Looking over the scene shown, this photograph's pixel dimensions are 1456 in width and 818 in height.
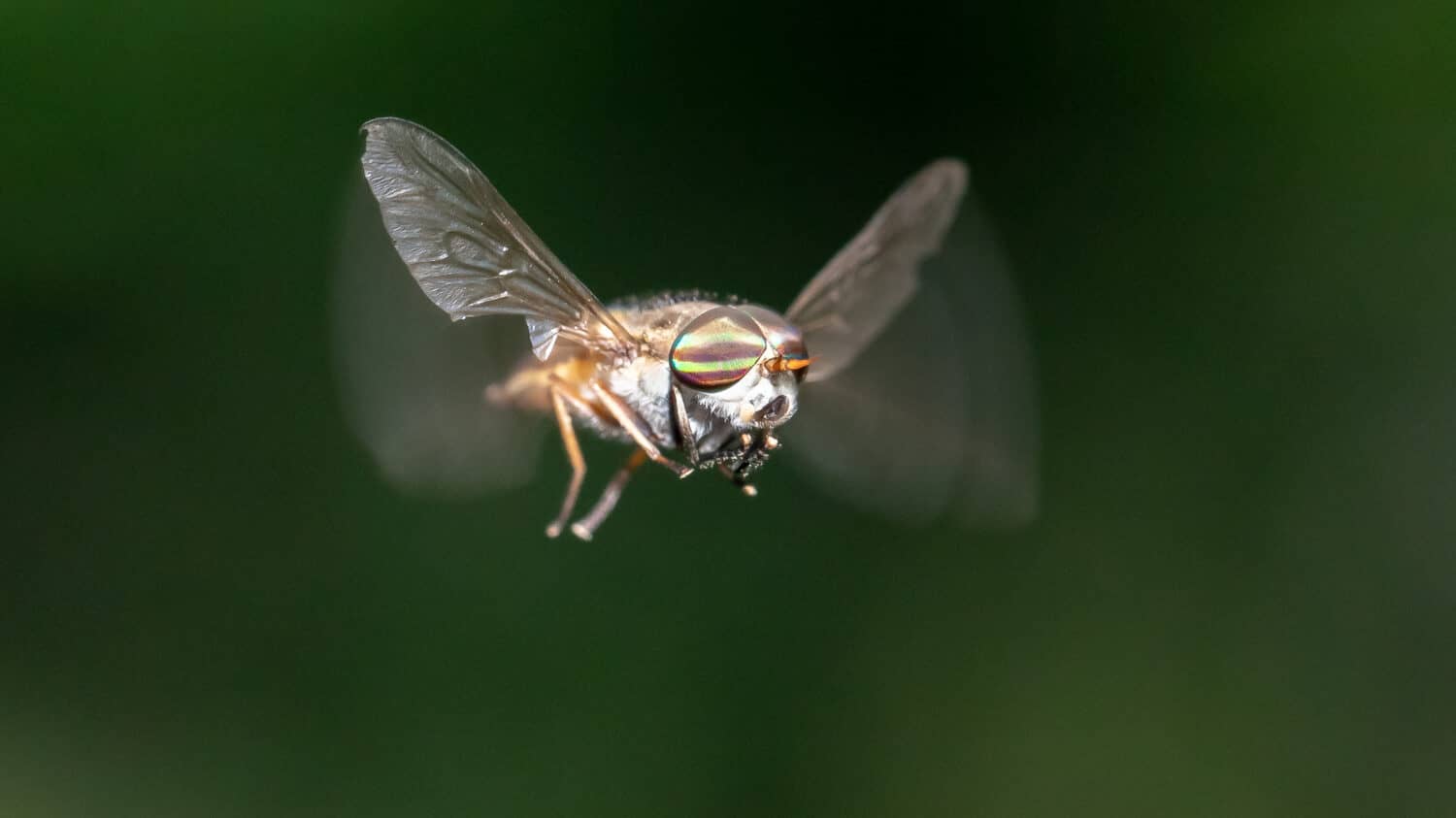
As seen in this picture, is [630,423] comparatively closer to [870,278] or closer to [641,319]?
[641,319]

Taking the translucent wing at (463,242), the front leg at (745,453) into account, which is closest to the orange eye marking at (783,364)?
the front leg at (745,453)

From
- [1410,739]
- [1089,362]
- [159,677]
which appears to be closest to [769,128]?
[1089,362]

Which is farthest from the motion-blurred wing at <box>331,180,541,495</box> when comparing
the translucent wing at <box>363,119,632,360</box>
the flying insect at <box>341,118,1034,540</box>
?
the translucent wing at <box>363,119,632,360</box>

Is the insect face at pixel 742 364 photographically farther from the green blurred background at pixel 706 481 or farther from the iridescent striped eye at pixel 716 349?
the green blurred background at pixel 706 481

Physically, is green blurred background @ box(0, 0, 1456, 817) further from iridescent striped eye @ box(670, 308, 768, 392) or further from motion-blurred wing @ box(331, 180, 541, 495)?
iridescent striped eye @ box(670, 308, 768, 392)

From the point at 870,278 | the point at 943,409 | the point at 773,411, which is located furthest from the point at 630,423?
the point at 943,409

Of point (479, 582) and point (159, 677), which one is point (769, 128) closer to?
point (479, 582)
